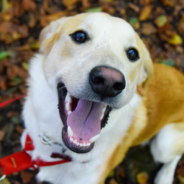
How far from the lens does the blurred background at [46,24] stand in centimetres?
364

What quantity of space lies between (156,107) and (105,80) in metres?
1.51

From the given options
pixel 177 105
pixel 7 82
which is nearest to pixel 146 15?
pixel 177 105

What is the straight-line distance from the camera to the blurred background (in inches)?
143

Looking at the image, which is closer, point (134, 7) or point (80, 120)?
point (80, 120)

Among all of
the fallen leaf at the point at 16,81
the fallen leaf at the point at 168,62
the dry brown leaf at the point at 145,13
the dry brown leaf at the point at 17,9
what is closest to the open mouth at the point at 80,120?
the fallen leaf at the point at 16,81

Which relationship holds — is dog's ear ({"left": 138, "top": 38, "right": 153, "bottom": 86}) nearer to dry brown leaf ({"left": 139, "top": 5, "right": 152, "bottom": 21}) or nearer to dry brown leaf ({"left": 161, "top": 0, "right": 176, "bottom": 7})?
dry brown leaf ({"left": 139, "top": 5, "right": 152, "bottom": 21})

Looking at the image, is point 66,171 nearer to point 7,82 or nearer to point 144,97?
point 144,97

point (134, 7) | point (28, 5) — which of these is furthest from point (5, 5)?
point (134, 7)

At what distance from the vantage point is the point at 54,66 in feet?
6.86

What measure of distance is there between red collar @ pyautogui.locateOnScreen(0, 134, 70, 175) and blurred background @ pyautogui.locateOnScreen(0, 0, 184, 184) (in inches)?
22.9

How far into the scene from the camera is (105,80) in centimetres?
158

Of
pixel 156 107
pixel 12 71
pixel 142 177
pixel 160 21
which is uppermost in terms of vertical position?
pixel 12 71

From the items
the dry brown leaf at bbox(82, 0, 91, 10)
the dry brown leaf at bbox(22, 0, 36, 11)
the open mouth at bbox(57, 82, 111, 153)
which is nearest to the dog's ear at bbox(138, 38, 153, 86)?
the open mouth at bbox(57, 82, 111, 153)

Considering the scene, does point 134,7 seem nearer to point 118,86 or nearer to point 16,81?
point 16,81
